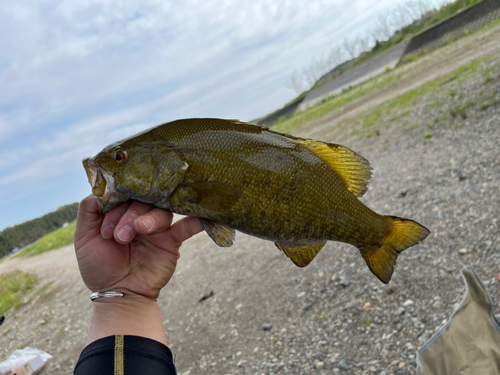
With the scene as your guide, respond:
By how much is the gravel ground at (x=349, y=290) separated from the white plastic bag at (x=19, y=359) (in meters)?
0.28

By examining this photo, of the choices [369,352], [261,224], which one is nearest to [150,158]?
[261,224]

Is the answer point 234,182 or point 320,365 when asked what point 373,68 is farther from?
point 234,182

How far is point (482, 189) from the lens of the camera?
6.70 meters

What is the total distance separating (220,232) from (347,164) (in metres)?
0.95

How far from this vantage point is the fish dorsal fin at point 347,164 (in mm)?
2215

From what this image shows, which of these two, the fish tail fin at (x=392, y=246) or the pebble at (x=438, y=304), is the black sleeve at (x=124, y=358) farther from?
the pebble at (x=438, y=304)

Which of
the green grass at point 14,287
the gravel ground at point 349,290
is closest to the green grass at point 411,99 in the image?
the gravel ground at point 349,290

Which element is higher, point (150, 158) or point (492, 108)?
point (150, 158)

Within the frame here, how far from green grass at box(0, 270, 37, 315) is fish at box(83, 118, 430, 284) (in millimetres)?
13452

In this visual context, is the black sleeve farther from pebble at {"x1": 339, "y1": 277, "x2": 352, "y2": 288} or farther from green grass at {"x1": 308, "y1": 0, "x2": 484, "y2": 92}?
green grass at {"x1": 308, "y1": 0, "x2": 484, "y2": 92}

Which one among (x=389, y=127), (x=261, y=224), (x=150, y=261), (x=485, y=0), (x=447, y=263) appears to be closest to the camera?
(x=261, y=224)

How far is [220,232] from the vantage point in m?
2.08

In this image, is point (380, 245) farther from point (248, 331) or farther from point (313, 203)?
point (248, 331)

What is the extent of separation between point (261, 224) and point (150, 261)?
1037 millimetres
